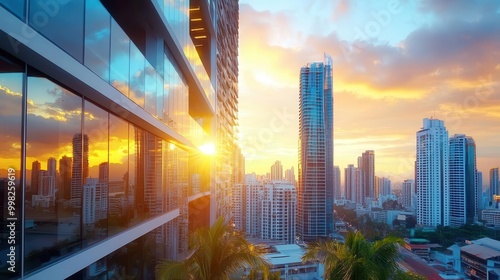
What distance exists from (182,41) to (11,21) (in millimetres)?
7591

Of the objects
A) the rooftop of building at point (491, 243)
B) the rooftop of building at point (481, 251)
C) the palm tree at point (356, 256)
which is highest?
the palm tree at point (356, 256)

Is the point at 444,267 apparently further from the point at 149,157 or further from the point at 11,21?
the point at 11,21

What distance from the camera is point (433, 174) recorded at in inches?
2768

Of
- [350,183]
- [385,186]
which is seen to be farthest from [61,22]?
[385,186]

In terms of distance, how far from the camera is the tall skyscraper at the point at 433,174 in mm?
62438

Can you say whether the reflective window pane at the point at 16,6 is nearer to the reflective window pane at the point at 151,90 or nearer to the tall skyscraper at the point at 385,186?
the reflective window pane at the point at 151,90

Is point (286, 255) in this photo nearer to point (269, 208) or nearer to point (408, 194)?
point (269, 208)

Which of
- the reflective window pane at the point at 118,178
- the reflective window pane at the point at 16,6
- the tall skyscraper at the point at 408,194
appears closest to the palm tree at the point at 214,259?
the reflective window pane at the point at 118,178

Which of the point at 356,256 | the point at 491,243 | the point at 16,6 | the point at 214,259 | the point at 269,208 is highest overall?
the point at 16,6

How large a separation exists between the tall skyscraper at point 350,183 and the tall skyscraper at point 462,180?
36.2 meters

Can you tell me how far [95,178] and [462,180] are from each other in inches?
3226

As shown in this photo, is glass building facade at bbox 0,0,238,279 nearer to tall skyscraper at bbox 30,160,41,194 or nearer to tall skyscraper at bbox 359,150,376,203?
tall skyscraper at bbox 30,160,41,194

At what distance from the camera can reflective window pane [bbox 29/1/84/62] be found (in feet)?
10.4

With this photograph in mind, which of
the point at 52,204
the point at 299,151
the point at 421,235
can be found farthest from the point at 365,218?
the point at 52,204
